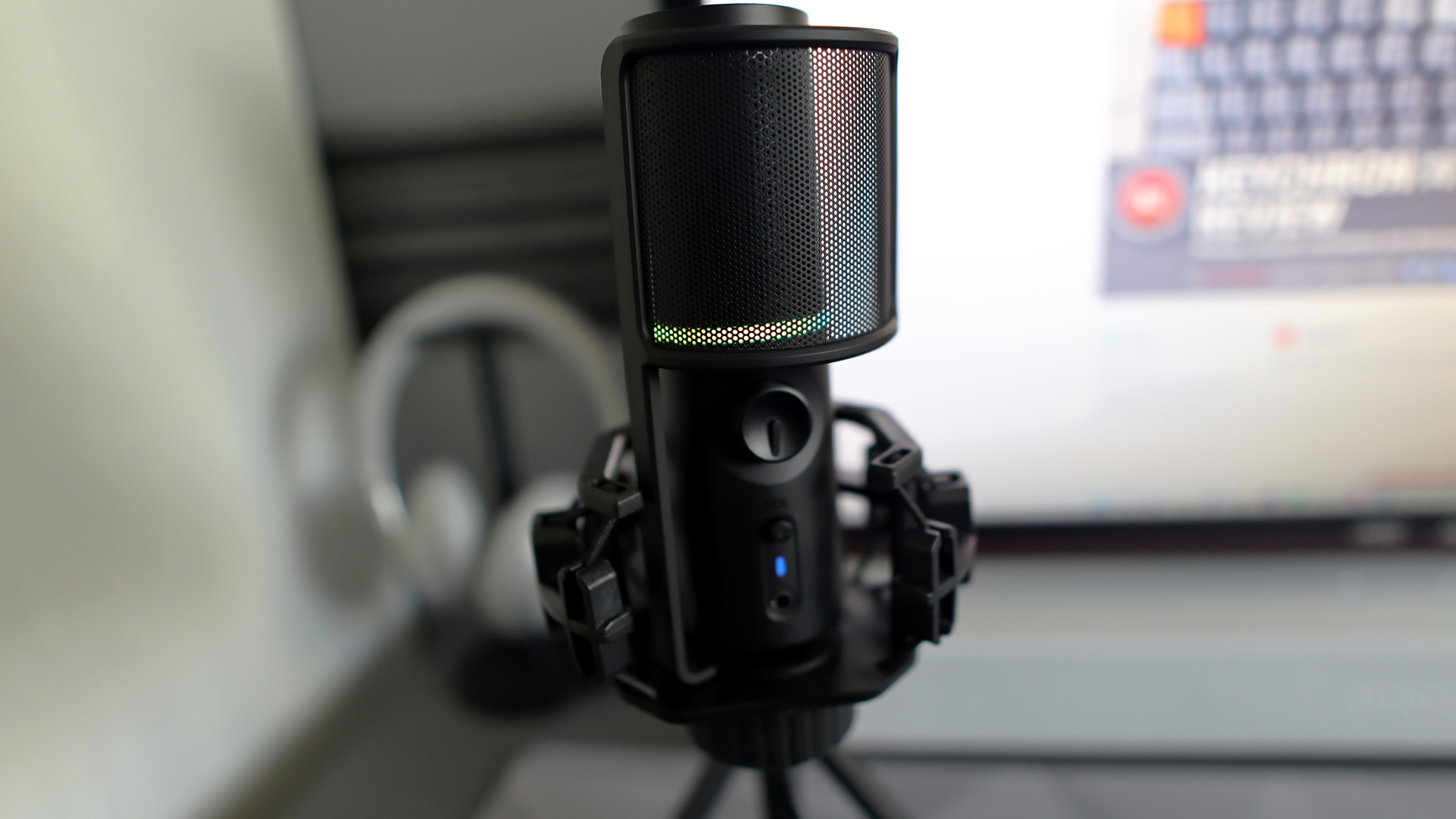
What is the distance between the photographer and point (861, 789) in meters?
0.34

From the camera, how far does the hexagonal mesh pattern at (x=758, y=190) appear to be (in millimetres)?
217

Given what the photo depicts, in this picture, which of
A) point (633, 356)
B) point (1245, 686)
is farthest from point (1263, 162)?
point (633, 356)

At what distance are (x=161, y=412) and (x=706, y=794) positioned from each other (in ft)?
1.26

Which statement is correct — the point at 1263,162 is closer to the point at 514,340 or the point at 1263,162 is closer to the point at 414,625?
the point at 514,340

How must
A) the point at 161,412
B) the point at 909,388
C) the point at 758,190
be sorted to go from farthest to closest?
the point at 909,388 < the point at 161,412 < the point at 758,190

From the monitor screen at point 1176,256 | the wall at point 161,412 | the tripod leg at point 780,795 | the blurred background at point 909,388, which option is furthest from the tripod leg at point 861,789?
the wall at point 161,412

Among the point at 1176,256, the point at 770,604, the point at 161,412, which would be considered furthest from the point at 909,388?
the point at 161,412

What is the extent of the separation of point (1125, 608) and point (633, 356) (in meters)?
0.48

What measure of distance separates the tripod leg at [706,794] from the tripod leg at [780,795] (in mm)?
34

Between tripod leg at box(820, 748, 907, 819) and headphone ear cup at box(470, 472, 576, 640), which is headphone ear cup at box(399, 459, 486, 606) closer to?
headphone ear cup at box(470, 472, 576, 640)

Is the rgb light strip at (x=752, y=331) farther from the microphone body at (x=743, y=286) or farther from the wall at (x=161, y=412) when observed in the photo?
the wall at (x=161, y=412)

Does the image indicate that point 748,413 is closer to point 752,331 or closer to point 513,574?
point 752,331

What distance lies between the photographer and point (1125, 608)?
555mm

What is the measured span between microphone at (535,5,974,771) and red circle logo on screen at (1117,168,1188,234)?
0.99 ft
